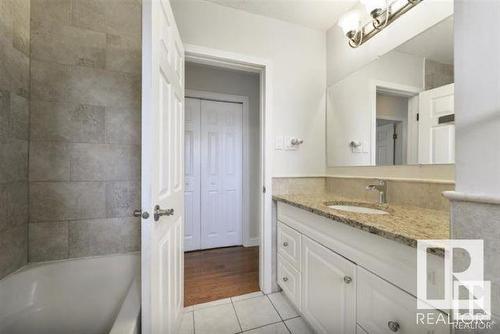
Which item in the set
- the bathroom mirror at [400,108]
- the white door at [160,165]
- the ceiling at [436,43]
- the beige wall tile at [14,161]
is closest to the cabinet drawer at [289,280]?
the white door at [160,165]

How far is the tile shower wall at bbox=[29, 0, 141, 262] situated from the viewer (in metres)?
1.29

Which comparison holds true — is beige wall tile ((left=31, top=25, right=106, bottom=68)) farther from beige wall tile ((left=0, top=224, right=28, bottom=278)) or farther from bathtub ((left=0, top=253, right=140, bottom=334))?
bathtub ((left=0, top=253, right=140, bottom=334))

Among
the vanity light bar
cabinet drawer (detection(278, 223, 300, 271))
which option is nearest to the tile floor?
cabinet drawer (detection(278, 223, 300, 271))

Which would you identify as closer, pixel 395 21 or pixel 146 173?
pixel 146 173

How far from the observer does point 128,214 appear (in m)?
→ 1.49

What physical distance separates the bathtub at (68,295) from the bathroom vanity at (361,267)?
0.95m

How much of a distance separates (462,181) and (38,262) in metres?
2.04

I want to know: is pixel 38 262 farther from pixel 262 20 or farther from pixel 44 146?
pixel 262 20

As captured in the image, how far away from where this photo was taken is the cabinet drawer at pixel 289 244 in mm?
1426

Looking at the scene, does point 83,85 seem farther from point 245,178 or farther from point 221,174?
point 245,178

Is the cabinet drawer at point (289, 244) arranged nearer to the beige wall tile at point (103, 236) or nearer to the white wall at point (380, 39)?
the beige wall tile at point (103, 236)

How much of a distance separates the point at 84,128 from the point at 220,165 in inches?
60.7

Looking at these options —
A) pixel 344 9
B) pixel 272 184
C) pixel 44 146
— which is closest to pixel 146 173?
pixel 44 146

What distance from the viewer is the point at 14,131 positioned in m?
1.15
